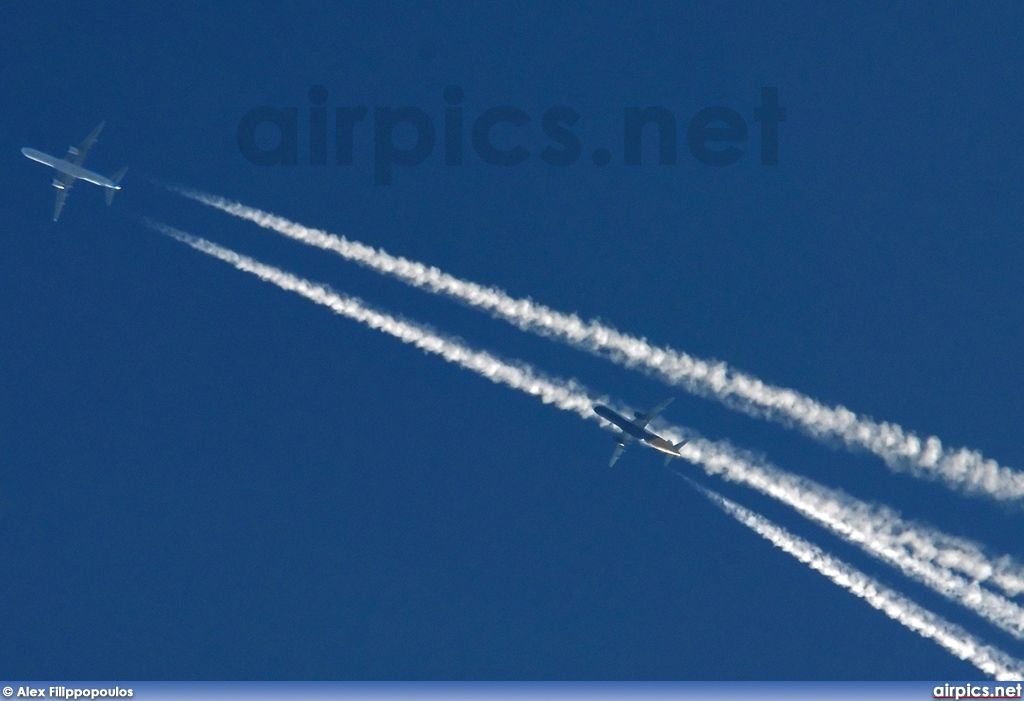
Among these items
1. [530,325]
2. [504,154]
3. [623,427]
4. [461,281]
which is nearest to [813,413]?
[623,427]

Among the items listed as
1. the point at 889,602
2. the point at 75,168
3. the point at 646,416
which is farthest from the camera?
the point at 75,168

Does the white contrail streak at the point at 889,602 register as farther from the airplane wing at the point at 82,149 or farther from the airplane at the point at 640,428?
the airplane wing at the point at 82,149

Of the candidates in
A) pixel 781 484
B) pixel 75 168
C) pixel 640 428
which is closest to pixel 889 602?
pixel 781 484

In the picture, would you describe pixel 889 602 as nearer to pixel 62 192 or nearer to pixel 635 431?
pixel 635 431

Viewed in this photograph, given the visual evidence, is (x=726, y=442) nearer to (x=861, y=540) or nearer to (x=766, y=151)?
(x=861, y=540)

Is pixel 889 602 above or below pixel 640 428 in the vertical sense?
below

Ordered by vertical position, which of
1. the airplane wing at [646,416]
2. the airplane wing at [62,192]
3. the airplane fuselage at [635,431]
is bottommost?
the airplane fuselage at [635,431]

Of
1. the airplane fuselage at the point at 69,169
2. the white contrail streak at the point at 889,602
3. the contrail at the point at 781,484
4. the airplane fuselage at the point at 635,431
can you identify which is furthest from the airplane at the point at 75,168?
the white contrail streak at the point at 889,602
